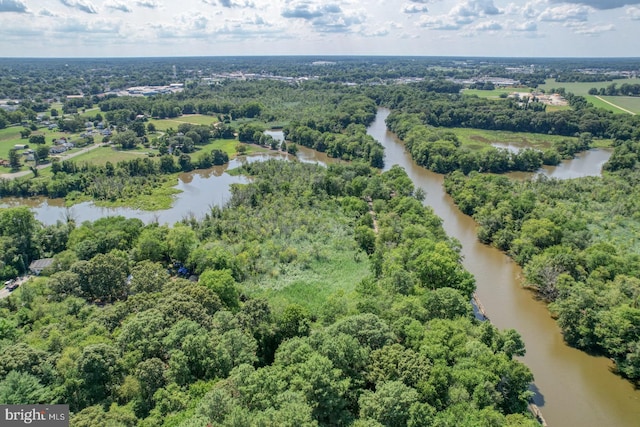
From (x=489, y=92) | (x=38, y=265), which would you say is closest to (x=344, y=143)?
(x=38, y=265)

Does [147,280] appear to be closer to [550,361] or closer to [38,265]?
[38,265]

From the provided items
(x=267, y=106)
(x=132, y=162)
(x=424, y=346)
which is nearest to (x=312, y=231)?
(x=424, y=346)

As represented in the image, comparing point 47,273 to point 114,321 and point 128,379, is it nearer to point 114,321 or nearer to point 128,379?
point 114,321

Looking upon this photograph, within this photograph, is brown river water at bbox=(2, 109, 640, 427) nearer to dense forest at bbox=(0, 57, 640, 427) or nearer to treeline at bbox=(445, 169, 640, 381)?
treeline at bbox=(445, 169, 640, 381)

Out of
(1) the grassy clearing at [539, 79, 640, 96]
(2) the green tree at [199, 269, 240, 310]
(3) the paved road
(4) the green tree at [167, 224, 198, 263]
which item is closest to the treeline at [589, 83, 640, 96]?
(1) the grassy clearing at [539, 79, 640, 96]

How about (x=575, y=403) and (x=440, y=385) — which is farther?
(x=575, y=403)
